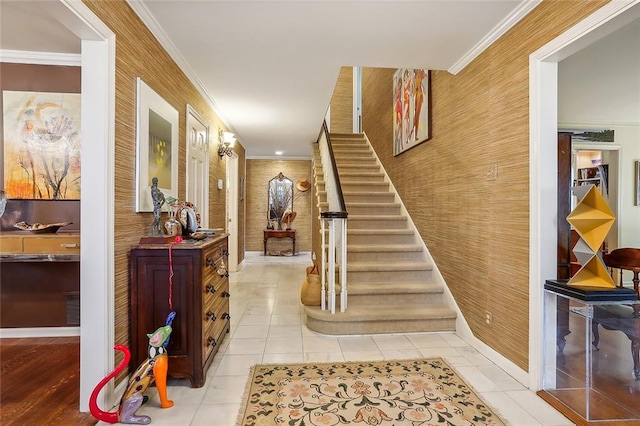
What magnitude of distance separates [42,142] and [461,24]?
3365 mm

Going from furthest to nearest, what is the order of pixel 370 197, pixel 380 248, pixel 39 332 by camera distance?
pixel 370 197
pixel 380 248
pixel 39 332

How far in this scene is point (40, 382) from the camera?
83.2 inches

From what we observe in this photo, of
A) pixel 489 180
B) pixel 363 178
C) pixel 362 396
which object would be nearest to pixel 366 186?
pixel 363 178

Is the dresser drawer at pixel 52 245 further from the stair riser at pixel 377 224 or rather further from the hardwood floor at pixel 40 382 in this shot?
the stair riser at pixel 377 224

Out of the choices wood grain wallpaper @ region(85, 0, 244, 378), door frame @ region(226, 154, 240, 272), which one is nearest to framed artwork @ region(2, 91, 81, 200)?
wood grain wallpaper @ region(85, 0, 244, 378)

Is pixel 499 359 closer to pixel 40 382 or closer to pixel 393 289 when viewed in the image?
pixel 393 289

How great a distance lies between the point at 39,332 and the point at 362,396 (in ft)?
9.42

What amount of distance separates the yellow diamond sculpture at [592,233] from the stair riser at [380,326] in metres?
1.40

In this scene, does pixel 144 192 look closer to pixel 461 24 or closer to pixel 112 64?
pixel 112 64

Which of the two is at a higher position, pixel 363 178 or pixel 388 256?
pixel 363 178

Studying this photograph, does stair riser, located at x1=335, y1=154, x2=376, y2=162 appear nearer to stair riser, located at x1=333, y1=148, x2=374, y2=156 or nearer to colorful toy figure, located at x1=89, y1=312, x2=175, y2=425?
stair riser, located at x1=333, y1=148, x2=374, y2=156

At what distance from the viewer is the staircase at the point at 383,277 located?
9.87 ft

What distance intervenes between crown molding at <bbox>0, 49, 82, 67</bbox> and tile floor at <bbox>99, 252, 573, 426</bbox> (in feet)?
8.31

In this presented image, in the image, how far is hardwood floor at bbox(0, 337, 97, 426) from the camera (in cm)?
175
